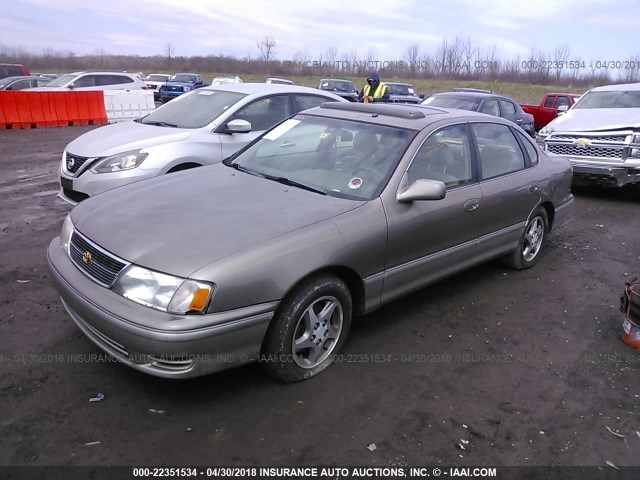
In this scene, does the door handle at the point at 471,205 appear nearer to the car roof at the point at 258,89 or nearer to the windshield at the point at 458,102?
the car roof at the point at 258,89

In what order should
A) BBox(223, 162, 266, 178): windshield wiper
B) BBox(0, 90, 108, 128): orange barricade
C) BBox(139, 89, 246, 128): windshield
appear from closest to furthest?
BBox(223, 162, 266, 178): windshield wiper < BBox(139, 89, 246, 128): windshield < BBox(0, 90, 108, 128): orange barricade

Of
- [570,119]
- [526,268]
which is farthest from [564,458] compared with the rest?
[570,119]

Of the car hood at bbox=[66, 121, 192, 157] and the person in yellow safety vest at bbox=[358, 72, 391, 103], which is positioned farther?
the person in yellow safety vest at bbox=[358, 72, 391, 103]

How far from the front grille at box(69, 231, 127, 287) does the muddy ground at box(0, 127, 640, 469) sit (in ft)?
2.15

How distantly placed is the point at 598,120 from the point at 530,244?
5.19 m

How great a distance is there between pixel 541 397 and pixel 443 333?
0.90 metres

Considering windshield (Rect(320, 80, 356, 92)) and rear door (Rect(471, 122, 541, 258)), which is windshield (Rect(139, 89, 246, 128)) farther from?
windshield (Rect(320, 80, 356, 92))

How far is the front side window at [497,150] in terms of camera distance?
4566 mm

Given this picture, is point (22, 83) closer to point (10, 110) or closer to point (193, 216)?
point (10, 110)

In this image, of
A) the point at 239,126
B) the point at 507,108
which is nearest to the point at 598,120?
the point at 507,108

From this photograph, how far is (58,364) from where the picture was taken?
10.7 ft

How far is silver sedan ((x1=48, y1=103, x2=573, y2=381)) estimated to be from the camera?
2734 millimetres

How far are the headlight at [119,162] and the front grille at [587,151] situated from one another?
23.6ft

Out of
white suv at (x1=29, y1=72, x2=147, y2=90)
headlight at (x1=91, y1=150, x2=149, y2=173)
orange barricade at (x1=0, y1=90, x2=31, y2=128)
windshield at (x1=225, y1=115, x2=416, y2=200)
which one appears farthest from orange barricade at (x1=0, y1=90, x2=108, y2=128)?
windshield at (x1=225, y1=115, x2=416, y2=200)
